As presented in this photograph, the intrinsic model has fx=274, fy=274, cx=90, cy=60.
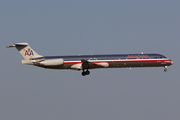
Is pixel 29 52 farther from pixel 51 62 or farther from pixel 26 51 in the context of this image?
pixel 51 62

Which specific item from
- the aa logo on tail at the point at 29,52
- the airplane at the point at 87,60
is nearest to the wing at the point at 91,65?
the airplane at the point at 87,60

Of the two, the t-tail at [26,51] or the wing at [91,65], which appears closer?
the wing at [91,65]

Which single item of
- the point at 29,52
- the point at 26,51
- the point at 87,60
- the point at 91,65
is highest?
the point at 26,51

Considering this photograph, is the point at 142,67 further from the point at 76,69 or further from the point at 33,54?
the point at 33,54

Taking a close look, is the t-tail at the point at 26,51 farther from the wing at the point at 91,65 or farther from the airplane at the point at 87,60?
the wing at the point at 91,65

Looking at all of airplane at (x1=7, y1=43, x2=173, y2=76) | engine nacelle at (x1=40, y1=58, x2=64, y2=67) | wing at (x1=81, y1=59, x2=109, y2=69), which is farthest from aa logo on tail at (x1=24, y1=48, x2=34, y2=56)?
wing at (x1=81, y1=59, x2=109, y2=69)

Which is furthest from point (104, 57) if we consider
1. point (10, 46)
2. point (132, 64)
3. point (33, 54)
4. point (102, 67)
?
point (10, 46)

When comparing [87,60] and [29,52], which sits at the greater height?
[29,52]

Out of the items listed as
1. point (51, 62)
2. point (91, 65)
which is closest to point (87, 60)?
point (91, 65)

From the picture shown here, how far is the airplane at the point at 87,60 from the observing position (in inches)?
1783

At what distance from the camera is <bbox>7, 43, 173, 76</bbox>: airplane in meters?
45.3

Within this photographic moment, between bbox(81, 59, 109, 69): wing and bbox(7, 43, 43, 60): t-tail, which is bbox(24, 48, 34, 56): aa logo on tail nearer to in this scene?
bbox(7, 43, 43, 60): t-tail

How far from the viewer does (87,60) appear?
46.4 meters

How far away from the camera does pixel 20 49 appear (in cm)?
4753
